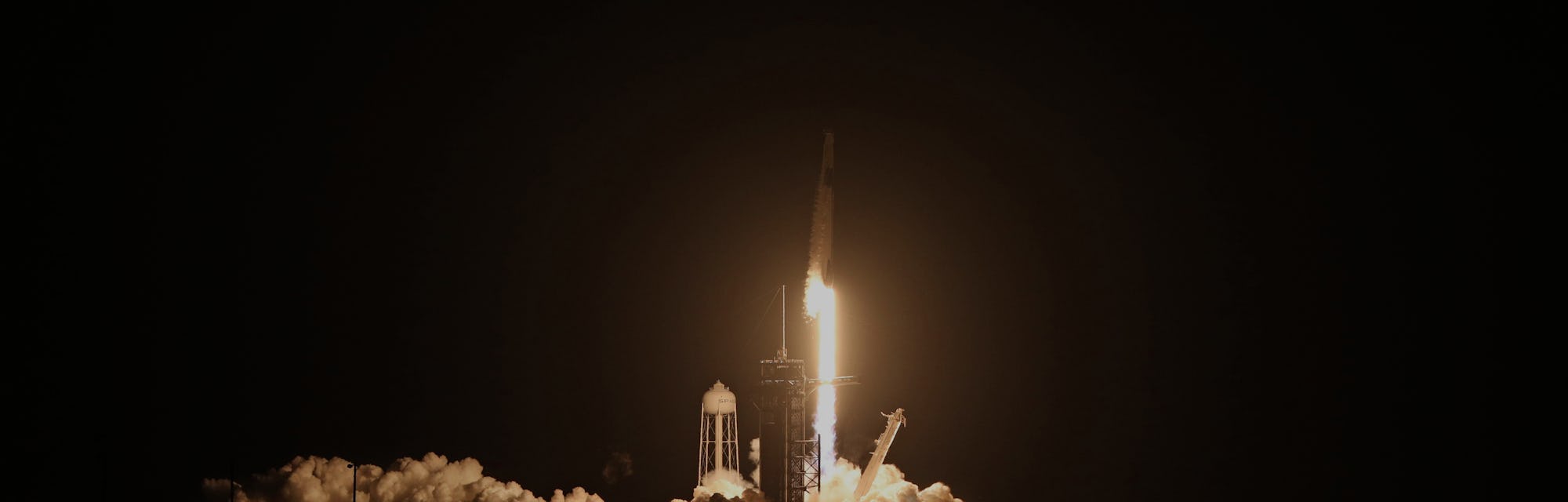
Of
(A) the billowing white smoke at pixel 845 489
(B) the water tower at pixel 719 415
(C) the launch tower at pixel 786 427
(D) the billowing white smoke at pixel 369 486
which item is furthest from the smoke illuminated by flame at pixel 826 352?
(D) the billowing white smoke at pixel 369 486

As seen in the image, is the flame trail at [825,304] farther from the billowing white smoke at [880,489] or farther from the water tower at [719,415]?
the water tower at [719,415]

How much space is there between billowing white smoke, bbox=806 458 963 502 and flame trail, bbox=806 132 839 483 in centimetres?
48

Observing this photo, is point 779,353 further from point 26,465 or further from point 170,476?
point 26,465

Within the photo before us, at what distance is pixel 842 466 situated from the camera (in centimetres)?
5091

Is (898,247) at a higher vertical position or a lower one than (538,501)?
higher

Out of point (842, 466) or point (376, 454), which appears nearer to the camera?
point (842, 466)

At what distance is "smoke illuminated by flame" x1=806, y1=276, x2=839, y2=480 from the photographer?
2005 inches

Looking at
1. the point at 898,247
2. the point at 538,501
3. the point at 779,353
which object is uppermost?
the point at 898,247

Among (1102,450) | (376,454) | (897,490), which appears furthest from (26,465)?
(1102,450)

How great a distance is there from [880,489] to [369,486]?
1513 cm

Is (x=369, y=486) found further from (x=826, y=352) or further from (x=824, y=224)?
(x=824, y=224)

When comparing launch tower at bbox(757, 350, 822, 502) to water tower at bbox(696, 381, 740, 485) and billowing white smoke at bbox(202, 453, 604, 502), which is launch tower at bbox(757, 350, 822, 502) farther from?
billowing white smoke at bbox(202, 453, 604, 502)

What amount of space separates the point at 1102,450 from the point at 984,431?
15.9 ft

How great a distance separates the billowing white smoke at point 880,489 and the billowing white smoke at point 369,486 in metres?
8.32
